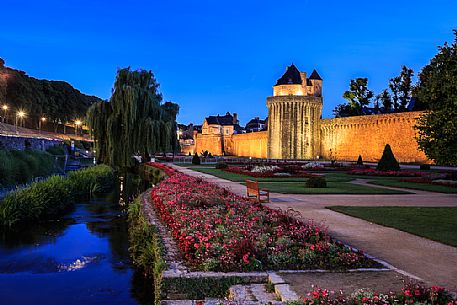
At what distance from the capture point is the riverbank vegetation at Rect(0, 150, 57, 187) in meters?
21.8

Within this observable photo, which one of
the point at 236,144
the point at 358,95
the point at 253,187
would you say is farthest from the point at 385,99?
the point at 253,187

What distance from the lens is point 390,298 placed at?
14.3 feet

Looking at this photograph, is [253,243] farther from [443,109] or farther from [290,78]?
[290,78]

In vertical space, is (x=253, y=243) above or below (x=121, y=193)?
above

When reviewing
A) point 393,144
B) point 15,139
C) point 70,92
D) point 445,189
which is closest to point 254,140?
point 393,144

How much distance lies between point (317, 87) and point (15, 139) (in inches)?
2087

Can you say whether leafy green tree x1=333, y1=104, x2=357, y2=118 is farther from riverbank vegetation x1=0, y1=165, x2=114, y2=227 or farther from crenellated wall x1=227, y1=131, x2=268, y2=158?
riverbank vegetation x1=0, y1=165, x2=114, y2=227

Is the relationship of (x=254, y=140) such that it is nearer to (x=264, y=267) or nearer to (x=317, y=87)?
(x=317, y=87)

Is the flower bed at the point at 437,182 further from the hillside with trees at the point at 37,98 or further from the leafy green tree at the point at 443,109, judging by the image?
the hillside with trees at the point at 37,98

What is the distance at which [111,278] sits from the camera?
27.6ft

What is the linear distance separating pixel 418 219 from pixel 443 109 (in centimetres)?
280

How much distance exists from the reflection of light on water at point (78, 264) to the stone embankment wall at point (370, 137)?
122ft

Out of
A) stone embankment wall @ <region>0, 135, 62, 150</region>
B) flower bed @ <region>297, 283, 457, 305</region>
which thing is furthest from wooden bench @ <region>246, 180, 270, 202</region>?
stone embankment wall @ <region>0, 135, 62, 150</region>

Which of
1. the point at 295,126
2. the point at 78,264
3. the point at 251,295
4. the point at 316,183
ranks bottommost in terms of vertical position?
the point at 78,264
